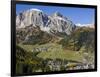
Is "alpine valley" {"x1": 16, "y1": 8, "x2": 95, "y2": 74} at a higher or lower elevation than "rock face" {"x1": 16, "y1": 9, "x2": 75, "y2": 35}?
lower

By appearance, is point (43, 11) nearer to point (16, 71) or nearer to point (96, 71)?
point (16, 71)

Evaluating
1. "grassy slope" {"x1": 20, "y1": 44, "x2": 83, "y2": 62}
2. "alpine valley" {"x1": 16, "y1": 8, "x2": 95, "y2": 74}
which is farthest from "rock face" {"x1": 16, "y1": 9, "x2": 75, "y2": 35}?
"grassy slope" {"x1": 20, "y1": 44, "x2": 83, "y2": 62}

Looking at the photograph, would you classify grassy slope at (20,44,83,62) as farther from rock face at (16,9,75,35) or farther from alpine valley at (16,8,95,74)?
rock face at (16,9,75,35)

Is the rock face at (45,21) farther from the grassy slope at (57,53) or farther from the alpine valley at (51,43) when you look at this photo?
the grassy slope at (57,53)

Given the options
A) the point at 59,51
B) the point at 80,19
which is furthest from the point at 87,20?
the point at 59,51

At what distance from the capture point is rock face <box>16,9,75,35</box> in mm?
2285

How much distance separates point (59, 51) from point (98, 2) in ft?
2.63

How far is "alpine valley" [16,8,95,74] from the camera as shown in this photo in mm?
2285

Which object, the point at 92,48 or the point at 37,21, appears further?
the point at 92,48

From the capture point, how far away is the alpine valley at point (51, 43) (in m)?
2.29

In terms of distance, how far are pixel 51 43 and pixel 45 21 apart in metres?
0.26

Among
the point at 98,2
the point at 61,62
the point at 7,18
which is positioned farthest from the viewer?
the point at 98,2

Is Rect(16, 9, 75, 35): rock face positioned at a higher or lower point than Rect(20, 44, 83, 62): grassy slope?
higher

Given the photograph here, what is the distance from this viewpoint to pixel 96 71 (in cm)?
256
